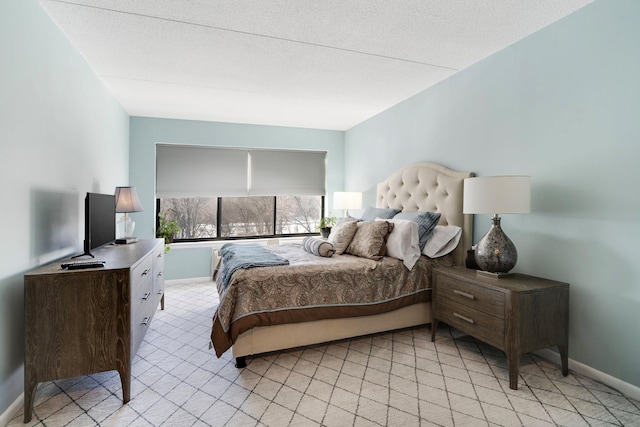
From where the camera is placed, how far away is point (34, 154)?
6.73 ft

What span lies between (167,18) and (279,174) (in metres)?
3.27

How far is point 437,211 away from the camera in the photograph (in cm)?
334

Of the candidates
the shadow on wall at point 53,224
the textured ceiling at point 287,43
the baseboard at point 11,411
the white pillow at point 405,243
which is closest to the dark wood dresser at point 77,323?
the baseboard at point 11,411

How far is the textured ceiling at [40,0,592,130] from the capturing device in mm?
2176

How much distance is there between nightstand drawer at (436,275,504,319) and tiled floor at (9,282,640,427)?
439 millimetres

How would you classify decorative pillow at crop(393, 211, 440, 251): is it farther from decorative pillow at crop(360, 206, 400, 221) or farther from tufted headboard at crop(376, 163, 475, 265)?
decorative pillow at crop(360, 206, 400, 221)

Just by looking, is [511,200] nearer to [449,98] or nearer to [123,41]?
[449,98]

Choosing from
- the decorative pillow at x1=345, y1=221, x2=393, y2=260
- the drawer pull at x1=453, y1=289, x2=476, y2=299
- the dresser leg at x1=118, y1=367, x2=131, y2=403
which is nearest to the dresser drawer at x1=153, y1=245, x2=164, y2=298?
the dresser leg at x1=118, y1=367, x2=131, y2=403

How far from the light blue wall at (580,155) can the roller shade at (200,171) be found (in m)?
3.47

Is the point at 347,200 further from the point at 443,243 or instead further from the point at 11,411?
the point at 11,411

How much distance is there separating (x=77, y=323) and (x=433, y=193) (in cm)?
309

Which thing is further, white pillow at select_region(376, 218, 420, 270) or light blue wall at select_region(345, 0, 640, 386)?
white pillow at select_region(376, 218, 420, 270)

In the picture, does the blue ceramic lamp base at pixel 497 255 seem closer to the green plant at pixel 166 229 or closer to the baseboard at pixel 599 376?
the baseboard at pixel 599 376

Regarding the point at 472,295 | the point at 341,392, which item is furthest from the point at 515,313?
the point at 341,392
